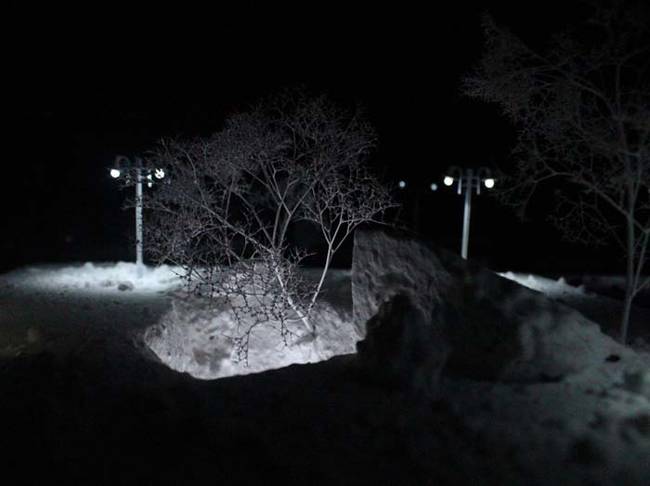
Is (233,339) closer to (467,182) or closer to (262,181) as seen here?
(262,181)

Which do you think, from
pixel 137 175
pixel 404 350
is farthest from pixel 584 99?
pixel 137 175

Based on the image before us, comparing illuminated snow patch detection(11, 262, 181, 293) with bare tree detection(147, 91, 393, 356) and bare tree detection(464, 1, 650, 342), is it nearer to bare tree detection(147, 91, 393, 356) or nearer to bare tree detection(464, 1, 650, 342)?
bare tree detection(147, 91, 393, 356)

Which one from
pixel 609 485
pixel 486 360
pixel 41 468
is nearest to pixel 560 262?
pixel 486 360

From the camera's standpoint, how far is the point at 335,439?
15.5 ft

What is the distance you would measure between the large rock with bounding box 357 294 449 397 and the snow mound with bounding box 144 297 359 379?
294 centimetres

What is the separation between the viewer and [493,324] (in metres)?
6.24

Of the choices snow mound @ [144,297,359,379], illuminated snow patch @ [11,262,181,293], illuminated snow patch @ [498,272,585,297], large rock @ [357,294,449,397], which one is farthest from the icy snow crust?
illuminated snow patch @ [498,272,585,297]

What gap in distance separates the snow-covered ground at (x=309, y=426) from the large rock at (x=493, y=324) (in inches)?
8.5

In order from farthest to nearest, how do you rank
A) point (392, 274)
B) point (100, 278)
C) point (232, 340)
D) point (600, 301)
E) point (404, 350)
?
point (100, 278), point (600, 301), point (232, 340), point (392, 274), point (404, 350)

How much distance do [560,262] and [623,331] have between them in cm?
1275

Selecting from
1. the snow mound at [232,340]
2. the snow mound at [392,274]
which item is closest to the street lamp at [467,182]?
the snow mound at [232,340]

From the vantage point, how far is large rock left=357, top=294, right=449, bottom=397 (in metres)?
5.60

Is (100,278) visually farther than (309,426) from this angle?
Yes

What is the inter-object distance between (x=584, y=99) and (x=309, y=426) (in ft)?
19.7
